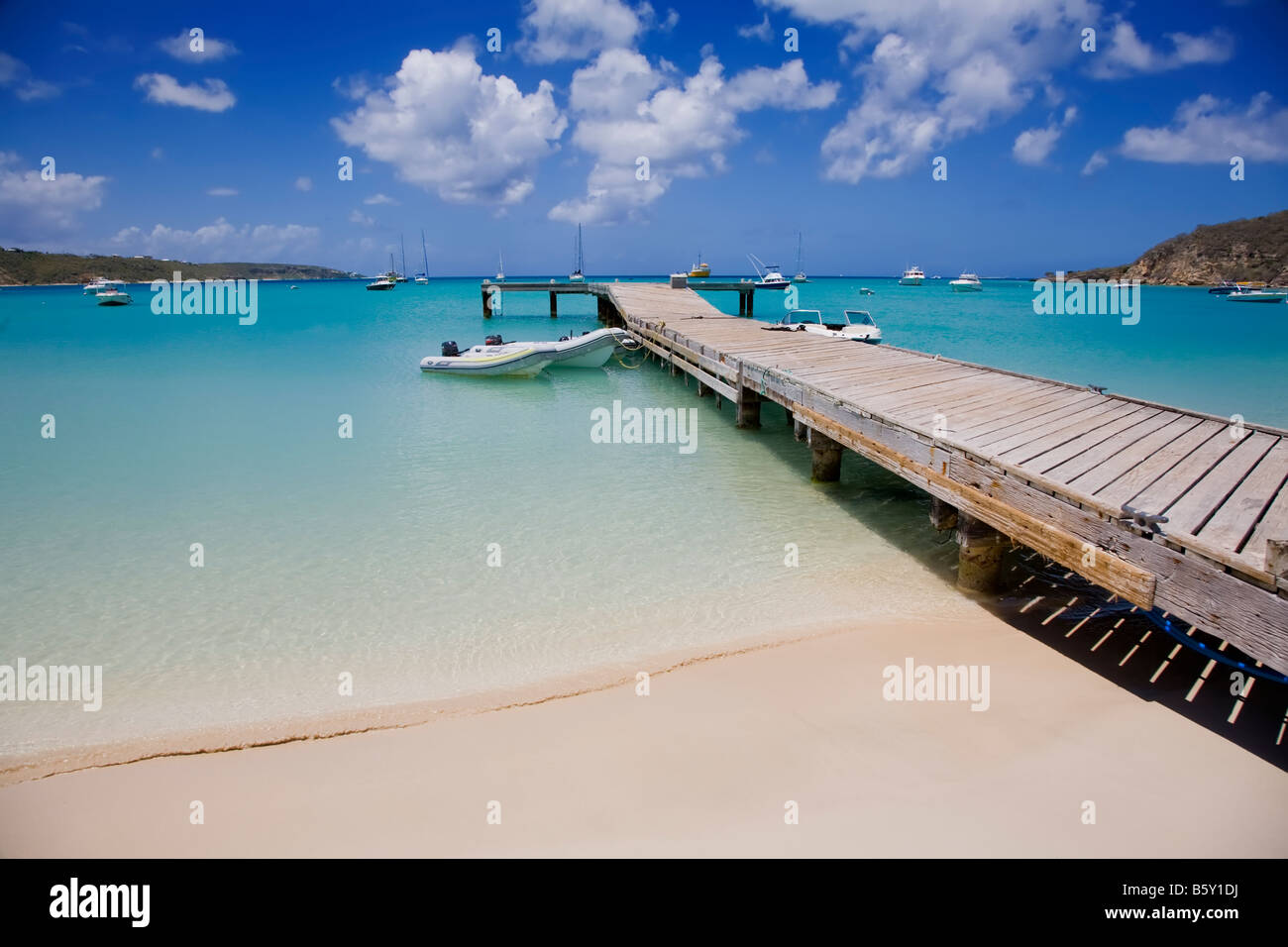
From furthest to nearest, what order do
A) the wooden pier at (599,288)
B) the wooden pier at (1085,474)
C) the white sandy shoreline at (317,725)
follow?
the wooden pier at (599,288) < the white sandy shoreline at (317,725) < the wooden pier at (1085,474)

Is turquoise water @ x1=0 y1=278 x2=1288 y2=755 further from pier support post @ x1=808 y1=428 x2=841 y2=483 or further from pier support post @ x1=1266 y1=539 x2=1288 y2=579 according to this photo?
pier support post @ x1=1266 y1=539 x2=1288 y2=579

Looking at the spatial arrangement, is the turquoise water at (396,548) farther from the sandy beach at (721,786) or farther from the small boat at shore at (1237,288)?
the small boat at shore at (1237,288)

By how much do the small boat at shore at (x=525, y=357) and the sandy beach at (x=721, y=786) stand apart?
1813cm

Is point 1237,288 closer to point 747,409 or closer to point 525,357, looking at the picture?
point 525,357

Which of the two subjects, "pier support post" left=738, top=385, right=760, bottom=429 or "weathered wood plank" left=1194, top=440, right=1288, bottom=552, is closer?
"weathered wood plank" left=1194, top=440, right=1288, bottom=552

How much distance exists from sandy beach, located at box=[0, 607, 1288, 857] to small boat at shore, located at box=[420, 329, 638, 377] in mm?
18133

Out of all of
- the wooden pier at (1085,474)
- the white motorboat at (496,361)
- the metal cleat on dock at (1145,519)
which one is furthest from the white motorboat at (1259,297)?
the metal cleat on dock at (1145,519)

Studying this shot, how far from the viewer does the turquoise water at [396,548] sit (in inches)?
269

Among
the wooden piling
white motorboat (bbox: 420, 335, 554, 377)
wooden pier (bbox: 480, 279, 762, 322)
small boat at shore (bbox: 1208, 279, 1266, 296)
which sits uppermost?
small boat at shore (bbox: 1208, 279, 1266, 296)

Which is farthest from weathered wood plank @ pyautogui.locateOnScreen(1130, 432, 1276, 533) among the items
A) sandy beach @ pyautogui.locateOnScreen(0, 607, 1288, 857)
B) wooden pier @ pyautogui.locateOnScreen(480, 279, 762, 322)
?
wooden pier @ pyautogui.locateOnScreen(480, 279, 762, 322)

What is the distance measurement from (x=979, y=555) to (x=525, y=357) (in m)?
17.7

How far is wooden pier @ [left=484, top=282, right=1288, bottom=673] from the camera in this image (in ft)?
15.1

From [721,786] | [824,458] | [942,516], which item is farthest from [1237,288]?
[721,786]
